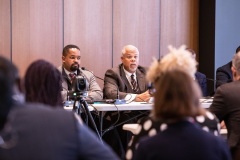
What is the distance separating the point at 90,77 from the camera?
4711 millimetres

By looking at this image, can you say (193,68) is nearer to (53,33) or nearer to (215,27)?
(53,33)

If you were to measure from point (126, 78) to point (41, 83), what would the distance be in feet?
9.12

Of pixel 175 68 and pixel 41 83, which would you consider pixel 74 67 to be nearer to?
pixel 41 83

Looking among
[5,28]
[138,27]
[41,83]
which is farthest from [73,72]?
[41,83]

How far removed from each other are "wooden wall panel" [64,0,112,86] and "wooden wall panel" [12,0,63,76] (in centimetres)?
14

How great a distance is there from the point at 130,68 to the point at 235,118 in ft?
7.53

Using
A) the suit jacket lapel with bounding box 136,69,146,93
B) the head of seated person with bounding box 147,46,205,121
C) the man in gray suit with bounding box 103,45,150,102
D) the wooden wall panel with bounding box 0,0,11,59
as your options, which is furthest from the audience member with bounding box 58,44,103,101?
the head of seated person with bounding box 147,46,205,121

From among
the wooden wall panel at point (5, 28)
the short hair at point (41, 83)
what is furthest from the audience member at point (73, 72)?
the short hair at point (41, 83)

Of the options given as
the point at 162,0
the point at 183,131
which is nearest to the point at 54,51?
the point at 162,0

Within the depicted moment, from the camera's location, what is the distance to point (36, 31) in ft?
17.5

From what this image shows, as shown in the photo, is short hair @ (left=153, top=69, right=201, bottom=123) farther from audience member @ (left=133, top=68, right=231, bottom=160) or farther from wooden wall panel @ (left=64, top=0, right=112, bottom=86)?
wooden wall panel @ (left=64, top=0, right=112, bottom=86)

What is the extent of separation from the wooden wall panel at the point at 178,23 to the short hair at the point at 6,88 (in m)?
4.91

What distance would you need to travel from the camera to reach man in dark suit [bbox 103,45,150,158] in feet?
14.5

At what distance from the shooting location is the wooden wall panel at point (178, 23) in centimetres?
615
